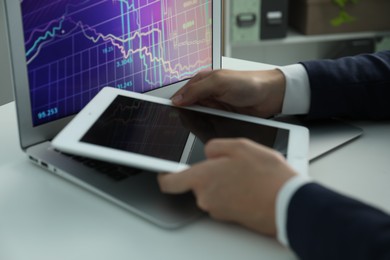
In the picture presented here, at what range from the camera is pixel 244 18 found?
2162mm

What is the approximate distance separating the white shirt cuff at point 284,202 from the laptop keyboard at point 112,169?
215 mm

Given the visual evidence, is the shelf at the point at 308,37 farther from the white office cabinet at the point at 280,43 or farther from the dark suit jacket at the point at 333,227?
the dark suit jacket at the point at 333,227

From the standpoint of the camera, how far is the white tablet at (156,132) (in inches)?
25.9

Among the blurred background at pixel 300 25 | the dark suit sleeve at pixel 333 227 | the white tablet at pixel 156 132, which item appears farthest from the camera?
the blurred background at pixel 300 25

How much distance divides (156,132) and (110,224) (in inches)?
6.3

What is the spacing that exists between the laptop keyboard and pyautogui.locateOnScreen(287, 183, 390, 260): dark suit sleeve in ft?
0.78

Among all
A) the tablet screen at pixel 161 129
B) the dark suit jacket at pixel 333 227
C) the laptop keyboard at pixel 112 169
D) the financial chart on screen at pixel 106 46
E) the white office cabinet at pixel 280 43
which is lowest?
the white office cabinet at pixel 280 43

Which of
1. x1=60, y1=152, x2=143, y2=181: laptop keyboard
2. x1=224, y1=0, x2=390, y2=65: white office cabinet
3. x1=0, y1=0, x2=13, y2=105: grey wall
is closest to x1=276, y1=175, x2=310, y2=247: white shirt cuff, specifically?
x1=60, y1=152, x2=143, y2=181: laptop keyboard

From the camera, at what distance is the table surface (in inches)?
23.6

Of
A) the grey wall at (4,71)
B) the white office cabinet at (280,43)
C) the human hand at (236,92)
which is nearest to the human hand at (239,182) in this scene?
the human hand at (236,92)

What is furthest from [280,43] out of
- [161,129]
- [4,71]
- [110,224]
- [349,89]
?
[110,224]

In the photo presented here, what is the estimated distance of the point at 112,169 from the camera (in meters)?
0.73

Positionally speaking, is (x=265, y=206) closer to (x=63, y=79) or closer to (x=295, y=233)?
(x=295, y=233)

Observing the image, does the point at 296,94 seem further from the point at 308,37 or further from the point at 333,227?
the point at 308,37
